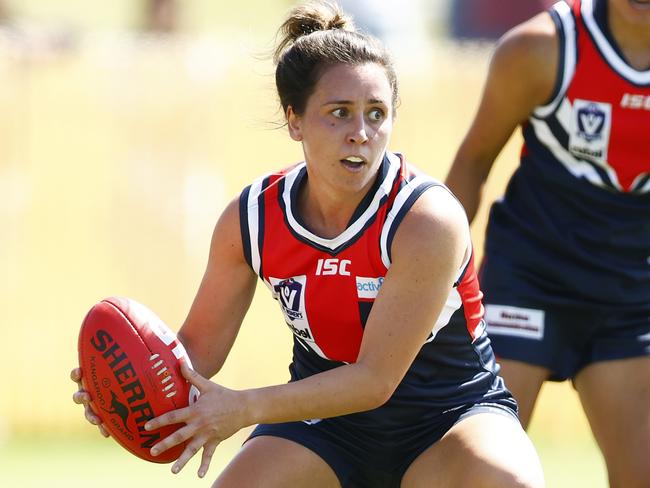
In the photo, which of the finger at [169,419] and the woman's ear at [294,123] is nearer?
the finger at [169,419]

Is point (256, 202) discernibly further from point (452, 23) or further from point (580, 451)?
point (452, 23)

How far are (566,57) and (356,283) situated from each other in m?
1.23

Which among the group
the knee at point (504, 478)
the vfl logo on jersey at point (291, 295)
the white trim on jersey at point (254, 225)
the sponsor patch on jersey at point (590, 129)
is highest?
the sponsor patch on jersey at point (590, 129)

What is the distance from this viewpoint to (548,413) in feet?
27.1

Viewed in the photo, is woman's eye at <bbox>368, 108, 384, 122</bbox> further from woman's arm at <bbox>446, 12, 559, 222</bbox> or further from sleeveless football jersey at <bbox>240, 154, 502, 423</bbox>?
woman's arm at <bbox>446, 12, 559, 222</bbox>

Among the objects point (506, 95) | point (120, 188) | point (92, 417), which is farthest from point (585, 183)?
point (120, 188)

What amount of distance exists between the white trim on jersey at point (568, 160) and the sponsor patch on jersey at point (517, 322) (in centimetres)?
51

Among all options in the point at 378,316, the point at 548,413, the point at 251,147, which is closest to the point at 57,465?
the point at 251,147

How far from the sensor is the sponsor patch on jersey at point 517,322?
4.65 meters

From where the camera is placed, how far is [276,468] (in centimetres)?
389

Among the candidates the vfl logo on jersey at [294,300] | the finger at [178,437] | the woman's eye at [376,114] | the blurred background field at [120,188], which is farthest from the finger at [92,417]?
the blurred background field at [120,188]

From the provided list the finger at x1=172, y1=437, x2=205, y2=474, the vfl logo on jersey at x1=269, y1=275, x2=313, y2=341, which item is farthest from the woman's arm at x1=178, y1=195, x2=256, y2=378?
the finger at x1=172, y1=437, x2=205, y2=474

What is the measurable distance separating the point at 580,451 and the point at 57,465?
3.14 metres

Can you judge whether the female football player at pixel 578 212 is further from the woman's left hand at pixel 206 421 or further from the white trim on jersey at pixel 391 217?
the woman's left hand at pixel 206 421
